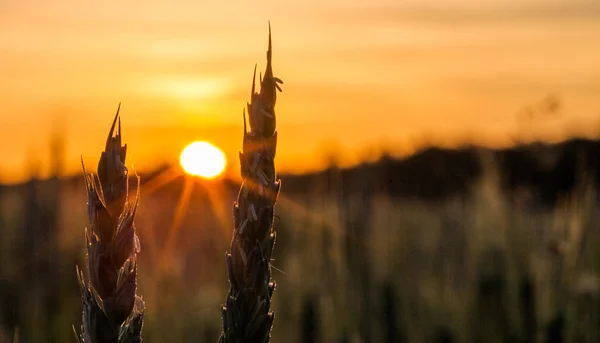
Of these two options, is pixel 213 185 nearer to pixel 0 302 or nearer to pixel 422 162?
pixel 0 302

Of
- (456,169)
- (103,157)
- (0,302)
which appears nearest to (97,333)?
(103,157)

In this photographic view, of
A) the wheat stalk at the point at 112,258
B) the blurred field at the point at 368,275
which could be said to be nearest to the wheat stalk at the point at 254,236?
the wheat stalk at the point at 112,258

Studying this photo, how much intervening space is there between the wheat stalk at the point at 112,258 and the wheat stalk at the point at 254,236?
0.11 m

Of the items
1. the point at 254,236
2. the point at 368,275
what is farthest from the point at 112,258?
the point at 368,275

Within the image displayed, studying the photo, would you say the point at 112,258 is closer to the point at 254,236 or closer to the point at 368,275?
the point at 254,236

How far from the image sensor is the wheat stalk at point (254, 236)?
0.87 m

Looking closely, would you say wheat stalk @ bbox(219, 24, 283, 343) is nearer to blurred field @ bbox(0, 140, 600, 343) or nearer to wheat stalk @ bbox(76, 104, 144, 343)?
wheat stalk @ bbox(76, 104, 144, 343)

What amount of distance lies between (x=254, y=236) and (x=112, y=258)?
0.17 m

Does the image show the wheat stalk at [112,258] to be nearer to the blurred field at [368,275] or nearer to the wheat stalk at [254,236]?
the wheat stalk at [254,236]

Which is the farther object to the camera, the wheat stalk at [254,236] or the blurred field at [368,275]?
the blurred field at [368,275]

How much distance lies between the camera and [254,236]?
34.9 inches

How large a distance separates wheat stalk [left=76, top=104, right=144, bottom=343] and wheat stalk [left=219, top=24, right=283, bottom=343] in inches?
4.5

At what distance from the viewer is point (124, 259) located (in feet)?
2.81

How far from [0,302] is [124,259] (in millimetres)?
3688
